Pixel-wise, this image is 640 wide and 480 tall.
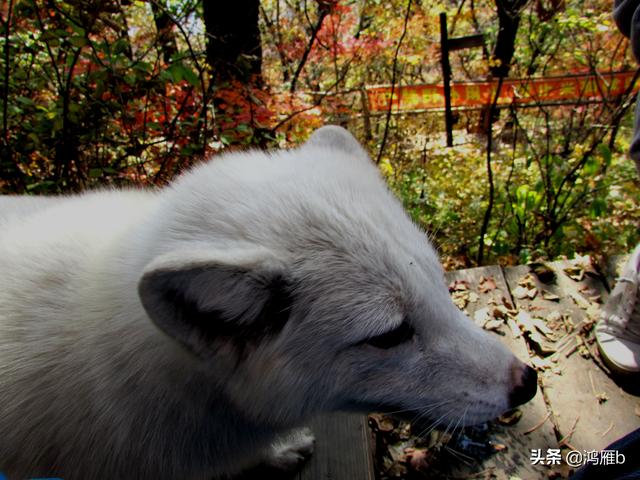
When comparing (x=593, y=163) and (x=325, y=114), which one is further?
(x=325, y=114)

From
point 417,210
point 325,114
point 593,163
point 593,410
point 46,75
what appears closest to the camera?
point 593,410

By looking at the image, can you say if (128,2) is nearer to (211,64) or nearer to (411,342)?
(211,64)

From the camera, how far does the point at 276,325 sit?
1312mm

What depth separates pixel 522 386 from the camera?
1.48 meters

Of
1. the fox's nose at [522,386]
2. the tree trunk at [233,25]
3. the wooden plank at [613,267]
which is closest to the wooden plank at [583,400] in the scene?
the wooden plank at [613,267]

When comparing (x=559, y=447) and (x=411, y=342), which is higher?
(x=411, y=342)

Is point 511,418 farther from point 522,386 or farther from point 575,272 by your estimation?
point 575,272

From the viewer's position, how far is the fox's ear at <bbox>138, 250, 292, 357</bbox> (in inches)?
41.5

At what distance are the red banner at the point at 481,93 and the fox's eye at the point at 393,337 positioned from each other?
16.4ft

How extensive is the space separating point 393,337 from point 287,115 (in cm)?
381

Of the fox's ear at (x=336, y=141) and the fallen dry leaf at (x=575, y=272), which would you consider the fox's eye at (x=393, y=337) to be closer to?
the fox's ear at (x=336, y=141)

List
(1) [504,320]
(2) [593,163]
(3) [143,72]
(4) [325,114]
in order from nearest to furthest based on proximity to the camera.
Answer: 1. (1) [504,320]
2. (3) [143,72]
3. (2) [593,163]
4. (4) [325,114]

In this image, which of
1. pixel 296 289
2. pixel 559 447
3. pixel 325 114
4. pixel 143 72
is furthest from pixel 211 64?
pixel 559 447

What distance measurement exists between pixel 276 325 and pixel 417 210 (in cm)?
407
